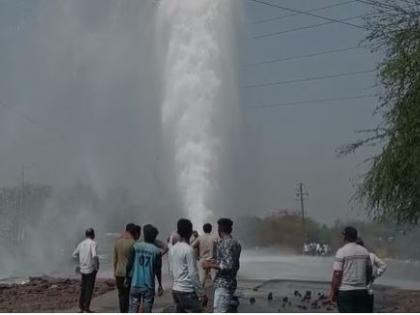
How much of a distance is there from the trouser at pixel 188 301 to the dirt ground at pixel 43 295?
573 cm

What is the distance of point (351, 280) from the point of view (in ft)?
28.0

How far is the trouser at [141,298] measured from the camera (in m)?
9.38

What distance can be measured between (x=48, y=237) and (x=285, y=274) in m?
19.3

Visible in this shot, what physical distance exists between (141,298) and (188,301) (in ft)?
3.40

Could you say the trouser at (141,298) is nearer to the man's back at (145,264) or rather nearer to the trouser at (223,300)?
the man's back at (145,264)

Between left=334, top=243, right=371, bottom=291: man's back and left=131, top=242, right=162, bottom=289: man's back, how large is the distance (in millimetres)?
2349

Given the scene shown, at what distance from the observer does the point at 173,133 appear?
25.9 m

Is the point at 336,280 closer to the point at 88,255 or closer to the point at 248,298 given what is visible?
the point at 88,255

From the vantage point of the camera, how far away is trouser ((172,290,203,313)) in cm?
865

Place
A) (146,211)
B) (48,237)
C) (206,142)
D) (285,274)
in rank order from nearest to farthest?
(285,274), (206,142), (146,211), (48,237)

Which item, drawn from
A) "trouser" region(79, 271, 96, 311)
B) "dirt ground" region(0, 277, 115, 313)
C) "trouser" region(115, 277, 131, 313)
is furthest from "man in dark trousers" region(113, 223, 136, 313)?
"dirt ground" region(0, 277, 115, 313)

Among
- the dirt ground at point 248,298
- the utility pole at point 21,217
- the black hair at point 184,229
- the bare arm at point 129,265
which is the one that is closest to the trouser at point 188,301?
the black hair at point 184,229

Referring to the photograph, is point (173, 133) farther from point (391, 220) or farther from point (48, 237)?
point (48, 237)

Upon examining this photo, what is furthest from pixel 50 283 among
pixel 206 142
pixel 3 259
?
pixel 3 259
